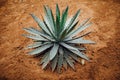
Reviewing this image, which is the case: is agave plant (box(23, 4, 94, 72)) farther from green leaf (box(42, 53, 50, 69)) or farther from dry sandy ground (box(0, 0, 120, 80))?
dry sandy ground (box(0, 0, 120, 80))

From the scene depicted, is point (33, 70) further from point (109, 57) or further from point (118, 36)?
point (118, 36)

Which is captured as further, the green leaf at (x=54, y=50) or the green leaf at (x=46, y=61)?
the green leaf at (x=46, y=61)

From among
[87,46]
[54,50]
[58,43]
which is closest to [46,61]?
[54,50]

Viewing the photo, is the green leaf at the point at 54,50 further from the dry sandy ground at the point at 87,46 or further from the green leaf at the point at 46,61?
the dry sandy ground at the point at 87,46

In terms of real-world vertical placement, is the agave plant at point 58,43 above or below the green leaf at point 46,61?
above

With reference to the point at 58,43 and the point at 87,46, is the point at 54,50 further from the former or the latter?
the point at 87,46

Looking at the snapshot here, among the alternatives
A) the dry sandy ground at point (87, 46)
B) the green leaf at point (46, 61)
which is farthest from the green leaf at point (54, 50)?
the dry sandy ground at point (87, 46)

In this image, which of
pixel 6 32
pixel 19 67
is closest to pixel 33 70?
pixel 19 67

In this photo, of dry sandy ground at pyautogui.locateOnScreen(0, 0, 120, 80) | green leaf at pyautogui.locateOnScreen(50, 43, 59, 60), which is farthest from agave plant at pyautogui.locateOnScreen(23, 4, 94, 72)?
dry sandy ground at pyautogui.locateOnScreen(0, 0, 120, 80)
